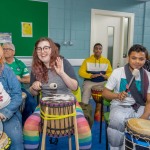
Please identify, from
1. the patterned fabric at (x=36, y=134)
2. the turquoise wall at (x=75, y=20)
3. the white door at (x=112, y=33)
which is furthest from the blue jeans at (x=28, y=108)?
the white door at (x=112, y=33)

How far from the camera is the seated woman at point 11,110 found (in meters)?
1.68

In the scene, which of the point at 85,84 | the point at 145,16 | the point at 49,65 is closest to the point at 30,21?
the point at 85,84

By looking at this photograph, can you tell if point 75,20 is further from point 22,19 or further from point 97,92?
point 97,92

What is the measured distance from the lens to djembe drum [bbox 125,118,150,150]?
1.51 metres

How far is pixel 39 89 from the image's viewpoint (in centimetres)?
215

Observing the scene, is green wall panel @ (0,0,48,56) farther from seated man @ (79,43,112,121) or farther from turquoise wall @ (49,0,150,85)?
seated man @ (79,43,112,121)

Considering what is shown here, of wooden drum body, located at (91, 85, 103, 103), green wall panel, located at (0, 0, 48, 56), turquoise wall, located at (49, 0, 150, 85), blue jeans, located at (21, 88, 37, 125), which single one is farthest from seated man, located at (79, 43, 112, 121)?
blue jeans, located at (21, 88, 37, 125)

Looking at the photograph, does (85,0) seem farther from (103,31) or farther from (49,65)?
(49,65)

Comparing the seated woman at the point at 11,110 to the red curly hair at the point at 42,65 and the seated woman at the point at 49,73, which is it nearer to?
the seated woman at the point at 49,73

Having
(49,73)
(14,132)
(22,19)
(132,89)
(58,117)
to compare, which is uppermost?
Answer: (22,19)

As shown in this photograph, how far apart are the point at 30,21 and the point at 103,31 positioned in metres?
1.71

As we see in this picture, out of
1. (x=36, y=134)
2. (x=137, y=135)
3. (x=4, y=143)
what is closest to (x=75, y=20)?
(x=36, y=134)

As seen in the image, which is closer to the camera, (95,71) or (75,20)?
(95,71)

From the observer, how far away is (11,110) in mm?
1766
